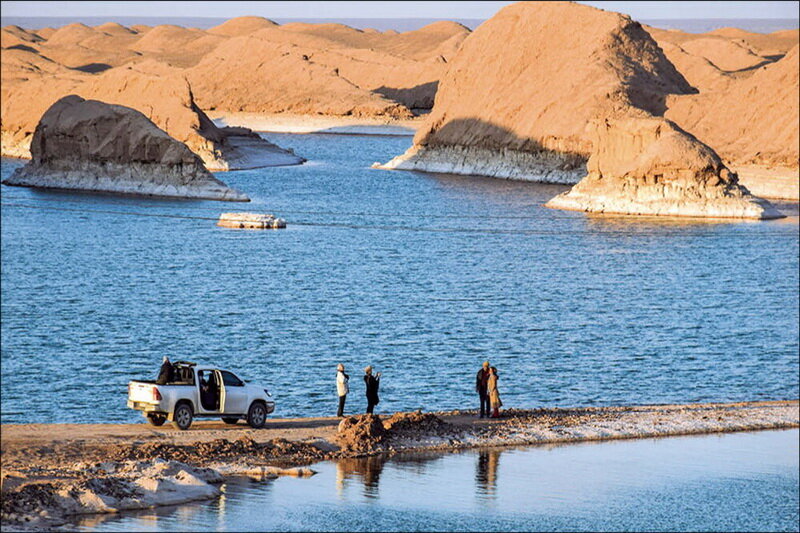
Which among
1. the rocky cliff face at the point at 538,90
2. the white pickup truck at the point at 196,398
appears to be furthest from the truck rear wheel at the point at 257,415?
the rocky cliff face at the point at 538,90

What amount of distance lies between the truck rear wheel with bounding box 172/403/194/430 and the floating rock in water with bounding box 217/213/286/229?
7035cm

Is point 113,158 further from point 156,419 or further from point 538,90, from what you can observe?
point 156,419

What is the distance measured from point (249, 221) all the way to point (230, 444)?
72.7 meters

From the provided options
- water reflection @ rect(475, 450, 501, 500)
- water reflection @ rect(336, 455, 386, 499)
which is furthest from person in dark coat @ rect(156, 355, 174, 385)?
water reflection @ rect(475, 450, 501, 500)

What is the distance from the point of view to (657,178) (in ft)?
375

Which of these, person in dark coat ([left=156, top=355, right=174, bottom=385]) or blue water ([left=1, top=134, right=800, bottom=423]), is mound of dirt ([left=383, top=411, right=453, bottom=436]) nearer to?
person in dark coat ([left=156, top=355, right=174, bottom=385])

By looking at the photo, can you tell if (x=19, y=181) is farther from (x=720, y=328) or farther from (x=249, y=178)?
(x=720, y=328)

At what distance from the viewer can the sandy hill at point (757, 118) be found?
131 meters

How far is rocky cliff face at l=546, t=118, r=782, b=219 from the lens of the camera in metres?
111

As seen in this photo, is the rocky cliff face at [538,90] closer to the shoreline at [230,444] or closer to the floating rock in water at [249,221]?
the floating rock in water at [249,221]

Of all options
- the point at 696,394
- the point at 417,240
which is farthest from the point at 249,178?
the point at 696,394

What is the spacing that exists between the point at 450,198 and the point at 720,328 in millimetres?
71289

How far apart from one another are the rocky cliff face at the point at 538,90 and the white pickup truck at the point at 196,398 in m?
121

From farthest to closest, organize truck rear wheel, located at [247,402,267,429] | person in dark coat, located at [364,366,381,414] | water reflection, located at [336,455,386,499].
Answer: person in dark coat, located at [364,366,381,414] < truck rear wheel, located at [247,402,267,429] < water reflection, located at [336,455,386,499]
